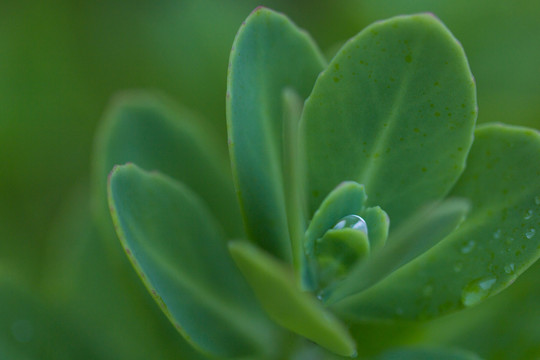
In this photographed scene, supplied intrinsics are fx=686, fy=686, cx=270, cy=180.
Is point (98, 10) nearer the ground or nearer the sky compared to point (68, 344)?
nearer the sky

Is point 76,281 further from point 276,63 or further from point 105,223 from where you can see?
point 276,63

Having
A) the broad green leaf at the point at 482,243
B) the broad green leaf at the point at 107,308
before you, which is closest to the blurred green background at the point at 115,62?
the broad green leaf at the point at 107,308

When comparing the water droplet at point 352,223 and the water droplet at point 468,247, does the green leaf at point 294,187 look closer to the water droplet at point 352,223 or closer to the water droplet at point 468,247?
the water droplet at point 352,223

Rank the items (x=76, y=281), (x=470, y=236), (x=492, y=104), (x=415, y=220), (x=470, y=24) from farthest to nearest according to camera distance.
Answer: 1. (x=470, y=24)
2. (x=492, y=104)
3. (x=76, y=281)
4. (x=470, y=236)
5. (x=415, y=220)

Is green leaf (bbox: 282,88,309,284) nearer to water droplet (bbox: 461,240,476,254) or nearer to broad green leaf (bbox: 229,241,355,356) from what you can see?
broad green leaf (bbox: 229,241,355,356)

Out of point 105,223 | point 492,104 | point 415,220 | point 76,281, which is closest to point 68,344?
point 76,281
